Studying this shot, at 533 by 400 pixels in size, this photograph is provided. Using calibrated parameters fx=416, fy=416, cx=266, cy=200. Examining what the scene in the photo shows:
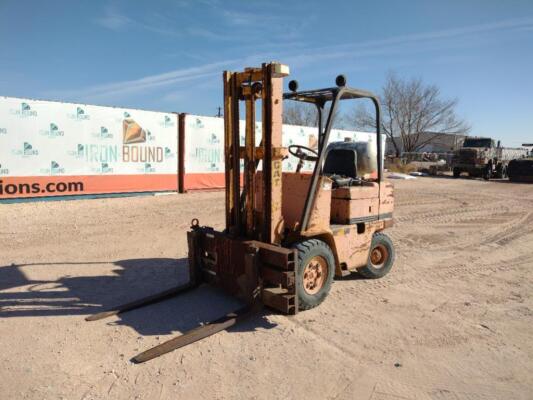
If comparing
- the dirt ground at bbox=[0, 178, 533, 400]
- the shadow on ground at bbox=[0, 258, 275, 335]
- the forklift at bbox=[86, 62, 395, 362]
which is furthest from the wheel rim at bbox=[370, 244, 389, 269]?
the shadow on ground at bbox=[0, 258, 275, 335]

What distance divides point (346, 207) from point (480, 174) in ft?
91.1

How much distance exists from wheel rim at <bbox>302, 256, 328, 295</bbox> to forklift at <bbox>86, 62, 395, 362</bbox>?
0.04ft

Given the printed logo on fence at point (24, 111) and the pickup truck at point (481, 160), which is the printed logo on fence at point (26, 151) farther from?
the pickup truck at point (481, 160)

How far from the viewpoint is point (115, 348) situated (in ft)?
12.8

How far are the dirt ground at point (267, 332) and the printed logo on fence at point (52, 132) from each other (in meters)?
5.72

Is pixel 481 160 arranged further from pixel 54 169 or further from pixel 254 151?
pixel 254 151

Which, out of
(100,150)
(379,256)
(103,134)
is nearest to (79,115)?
(103,134)

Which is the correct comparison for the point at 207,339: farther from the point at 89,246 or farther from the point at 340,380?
the point at 89,246

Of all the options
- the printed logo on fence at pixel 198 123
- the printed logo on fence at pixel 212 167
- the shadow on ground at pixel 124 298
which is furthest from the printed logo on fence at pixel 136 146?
the shadow on ground at pixel 124 298

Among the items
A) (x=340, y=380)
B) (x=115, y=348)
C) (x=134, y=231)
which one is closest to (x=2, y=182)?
(x=134, y=231)

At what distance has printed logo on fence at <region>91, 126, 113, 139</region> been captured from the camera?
1375 centimetres

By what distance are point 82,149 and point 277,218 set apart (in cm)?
1075

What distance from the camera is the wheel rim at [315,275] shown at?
189 inches

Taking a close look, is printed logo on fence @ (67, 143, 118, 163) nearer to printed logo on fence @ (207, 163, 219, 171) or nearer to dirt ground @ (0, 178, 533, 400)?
printed logo on fence @ (207, 163, 219, 171)
